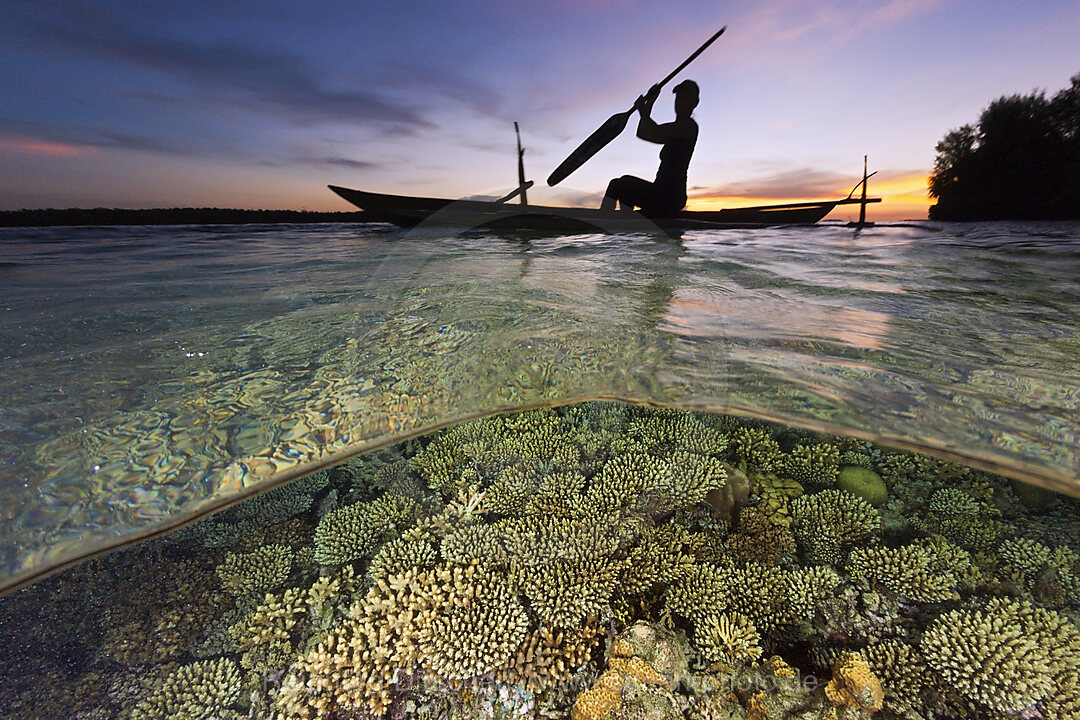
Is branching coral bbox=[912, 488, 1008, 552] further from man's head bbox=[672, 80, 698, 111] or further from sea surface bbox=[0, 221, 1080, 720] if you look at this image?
man's head bbox=[672, 80, 698, 111]

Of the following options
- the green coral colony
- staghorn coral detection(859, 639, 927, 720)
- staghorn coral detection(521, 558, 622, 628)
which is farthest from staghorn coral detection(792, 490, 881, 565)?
staghorn coral detection(521, 558, 622, 628)

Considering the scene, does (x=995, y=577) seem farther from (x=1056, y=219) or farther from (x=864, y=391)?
(x=1056, y=219)

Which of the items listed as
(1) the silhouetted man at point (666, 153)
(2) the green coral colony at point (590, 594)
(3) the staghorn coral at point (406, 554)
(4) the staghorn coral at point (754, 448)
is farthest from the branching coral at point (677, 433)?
(1) the silhouetted man at point (666, 153)

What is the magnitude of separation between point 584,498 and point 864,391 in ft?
7.60

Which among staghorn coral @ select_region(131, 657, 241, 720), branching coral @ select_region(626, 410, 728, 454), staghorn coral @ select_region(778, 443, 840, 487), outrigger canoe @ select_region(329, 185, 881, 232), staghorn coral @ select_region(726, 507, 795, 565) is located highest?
outrigger canoe @ select_region(329, 185, 881, 232)

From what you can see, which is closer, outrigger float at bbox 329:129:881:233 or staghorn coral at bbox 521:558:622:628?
staghorn coral at bbox 521:558:622:628

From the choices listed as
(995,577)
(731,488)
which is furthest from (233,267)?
(995,577)

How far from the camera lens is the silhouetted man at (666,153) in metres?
10.7

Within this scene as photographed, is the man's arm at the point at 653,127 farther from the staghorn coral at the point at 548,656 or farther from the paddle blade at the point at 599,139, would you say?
the staghorn coral at the point at 548,656

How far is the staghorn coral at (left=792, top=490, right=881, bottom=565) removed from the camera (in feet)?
10.9

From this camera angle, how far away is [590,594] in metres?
3.00

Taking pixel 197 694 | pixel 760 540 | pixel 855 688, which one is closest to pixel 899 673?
pixel 855 688

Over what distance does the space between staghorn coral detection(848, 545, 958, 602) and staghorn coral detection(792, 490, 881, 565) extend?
0.42 feet

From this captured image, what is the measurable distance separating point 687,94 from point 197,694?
1385 centimetres
